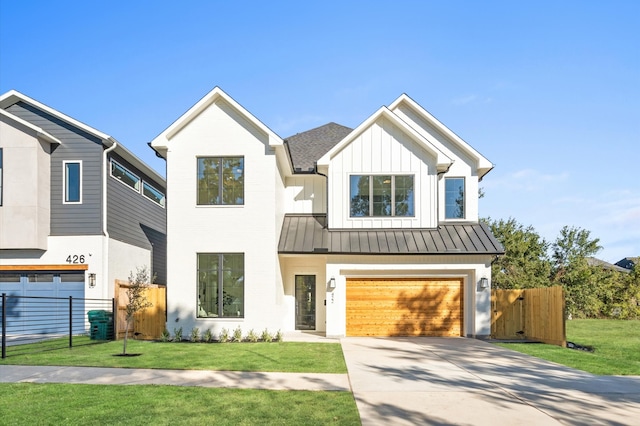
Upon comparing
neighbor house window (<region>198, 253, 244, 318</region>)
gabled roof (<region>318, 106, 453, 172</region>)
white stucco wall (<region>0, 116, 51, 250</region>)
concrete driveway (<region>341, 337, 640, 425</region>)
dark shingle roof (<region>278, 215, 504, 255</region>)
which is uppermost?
gabled roof (<region>318, 106, 453, 172</region>)

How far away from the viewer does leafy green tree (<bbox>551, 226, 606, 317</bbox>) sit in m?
29.1

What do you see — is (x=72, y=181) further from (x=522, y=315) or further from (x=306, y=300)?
(x=522, y=315)

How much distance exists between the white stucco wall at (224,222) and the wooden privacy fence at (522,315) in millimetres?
7709

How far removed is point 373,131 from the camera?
17.7 m

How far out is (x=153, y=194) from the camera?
23672 mm

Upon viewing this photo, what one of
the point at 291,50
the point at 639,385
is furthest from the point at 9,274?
the point at 639,385

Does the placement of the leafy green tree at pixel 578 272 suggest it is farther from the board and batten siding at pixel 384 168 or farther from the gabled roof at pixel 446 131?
the board and batten siding at pixel 384 168

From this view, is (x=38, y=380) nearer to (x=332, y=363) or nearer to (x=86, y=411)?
(x=86, y=411)

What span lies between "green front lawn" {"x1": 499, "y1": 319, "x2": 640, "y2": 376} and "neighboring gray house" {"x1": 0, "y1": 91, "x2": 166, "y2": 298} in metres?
14.0

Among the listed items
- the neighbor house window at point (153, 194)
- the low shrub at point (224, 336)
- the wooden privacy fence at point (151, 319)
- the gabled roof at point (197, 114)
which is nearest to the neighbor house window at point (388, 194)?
the gabled roof at point (197, 114)

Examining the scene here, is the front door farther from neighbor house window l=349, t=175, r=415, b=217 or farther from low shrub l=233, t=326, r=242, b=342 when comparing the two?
low shrub l=233, t=326, r=242, b=342

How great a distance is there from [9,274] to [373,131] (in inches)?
554

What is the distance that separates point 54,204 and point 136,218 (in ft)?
12.6

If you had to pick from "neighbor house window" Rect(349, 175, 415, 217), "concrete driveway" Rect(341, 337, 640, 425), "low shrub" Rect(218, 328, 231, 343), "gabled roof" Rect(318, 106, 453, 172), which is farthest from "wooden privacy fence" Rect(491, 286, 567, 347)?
"low shrub" Rect(218, 328, 231, 343)
